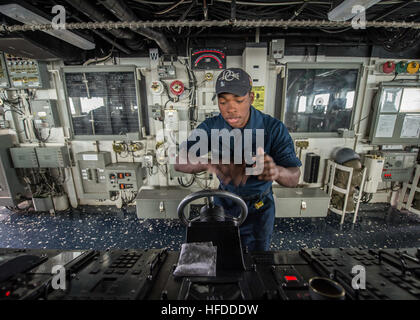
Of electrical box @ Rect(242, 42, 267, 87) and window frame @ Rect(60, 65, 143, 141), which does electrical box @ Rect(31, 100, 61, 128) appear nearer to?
window frame @ Rect(60, 65, 143, 141)

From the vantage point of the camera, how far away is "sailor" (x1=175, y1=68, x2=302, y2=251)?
1.44 meters

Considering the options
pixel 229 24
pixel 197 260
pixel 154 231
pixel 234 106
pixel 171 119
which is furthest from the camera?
pixel 171 119

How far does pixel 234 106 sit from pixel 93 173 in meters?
3.53

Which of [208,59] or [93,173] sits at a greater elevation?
[208,59]

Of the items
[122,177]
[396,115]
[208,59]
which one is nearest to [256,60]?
[208,59]

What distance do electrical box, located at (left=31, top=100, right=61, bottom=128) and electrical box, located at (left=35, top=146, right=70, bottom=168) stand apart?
50cm

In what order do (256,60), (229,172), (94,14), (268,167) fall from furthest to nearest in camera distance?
(256,60) < (94,14) < (229,172) < (268,167)

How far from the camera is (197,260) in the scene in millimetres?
854

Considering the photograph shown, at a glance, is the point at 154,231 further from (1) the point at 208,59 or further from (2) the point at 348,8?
(2) the point at 348,8

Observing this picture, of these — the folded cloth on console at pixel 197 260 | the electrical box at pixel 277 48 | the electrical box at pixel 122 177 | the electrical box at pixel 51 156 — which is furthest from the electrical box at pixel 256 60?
the electrical box at pixel 51 156

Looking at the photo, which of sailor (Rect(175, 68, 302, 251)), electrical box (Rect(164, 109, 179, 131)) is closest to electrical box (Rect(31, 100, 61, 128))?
electrical box (Rect(164, 109, 179, 131))

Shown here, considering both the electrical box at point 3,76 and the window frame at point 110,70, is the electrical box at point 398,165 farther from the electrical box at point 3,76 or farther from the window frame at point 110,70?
the electrical box at point 3,76
